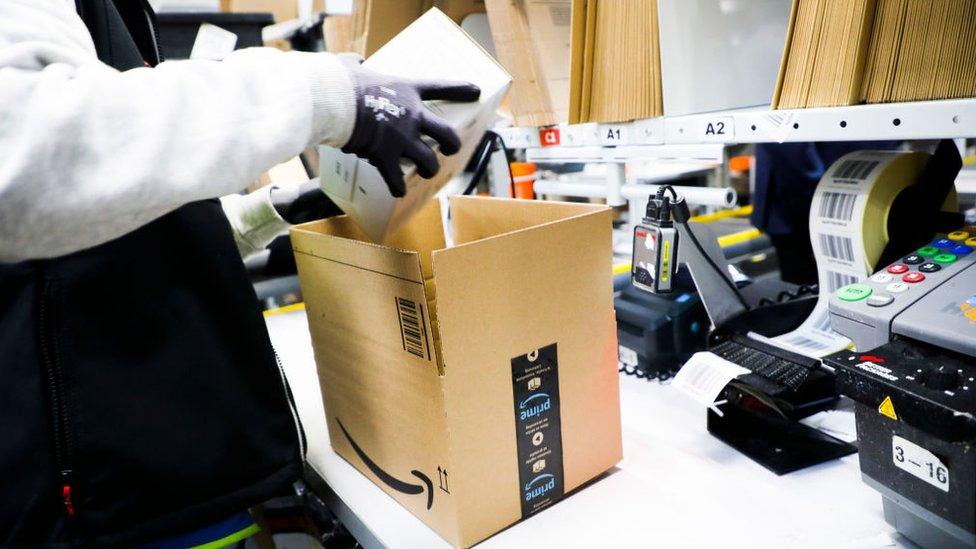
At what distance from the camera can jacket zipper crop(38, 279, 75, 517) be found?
0.69 meters

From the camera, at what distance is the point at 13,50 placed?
1.90 ft

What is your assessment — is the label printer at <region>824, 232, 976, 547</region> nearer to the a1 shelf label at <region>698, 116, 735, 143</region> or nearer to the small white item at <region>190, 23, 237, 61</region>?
the a1 shelf label at <region>698, 116, 735, 143</region>

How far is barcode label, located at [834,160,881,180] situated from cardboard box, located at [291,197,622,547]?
0.45 m

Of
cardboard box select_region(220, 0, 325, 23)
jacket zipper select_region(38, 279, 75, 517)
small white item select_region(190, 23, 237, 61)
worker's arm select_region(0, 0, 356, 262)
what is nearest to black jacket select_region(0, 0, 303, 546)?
jacket zipper select_region(38, 279, 75, 517)

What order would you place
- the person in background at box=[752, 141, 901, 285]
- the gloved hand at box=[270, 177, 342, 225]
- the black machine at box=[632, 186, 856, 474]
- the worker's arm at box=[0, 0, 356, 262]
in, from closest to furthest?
the worker's arm at box=[0, 0, 356, 262]
the black machine at box=[632, 186, 856, 474]
the gloved hand at box=[270, 177, 342, 225]
the person in background at box=[752, 141, 901, 285]

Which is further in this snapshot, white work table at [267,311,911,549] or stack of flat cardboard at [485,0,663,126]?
stack of flat cardboard at [485,0,663,126]

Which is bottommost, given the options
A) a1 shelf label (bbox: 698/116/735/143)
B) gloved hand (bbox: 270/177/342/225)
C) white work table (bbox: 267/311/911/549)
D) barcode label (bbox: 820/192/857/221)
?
white work table (bbox: 267/311/911/549)

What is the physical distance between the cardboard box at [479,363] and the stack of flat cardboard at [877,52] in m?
0.34

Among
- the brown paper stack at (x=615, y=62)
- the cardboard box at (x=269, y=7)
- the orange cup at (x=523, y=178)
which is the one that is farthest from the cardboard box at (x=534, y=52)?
the cardboard box at (x=269, y=7)

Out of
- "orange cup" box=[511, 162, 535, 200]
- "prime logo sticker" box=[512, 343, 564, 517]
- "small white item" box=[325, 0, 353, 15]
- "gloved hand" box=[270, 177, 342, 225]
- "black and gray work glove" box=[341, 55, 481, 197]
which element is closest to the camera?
"black and gray work glove" box=[341, 55, 481, 197]

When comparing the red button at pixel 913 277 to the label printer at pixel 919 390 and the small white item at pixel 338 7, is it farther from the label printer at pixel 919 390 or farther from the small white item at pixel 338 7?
the small white item at pixel 338 7

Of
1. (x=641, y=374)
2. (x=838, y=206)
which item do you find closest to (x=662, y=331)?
(x=641, y=374)

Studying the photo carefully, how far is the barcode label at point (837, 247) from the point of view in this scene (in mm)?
973

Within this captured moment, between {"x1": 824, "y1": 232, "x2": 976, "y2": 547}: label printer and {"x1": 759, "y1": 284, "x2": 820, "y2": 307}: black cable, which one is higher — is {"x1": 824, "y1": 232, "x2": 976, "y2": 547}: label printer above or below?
above
